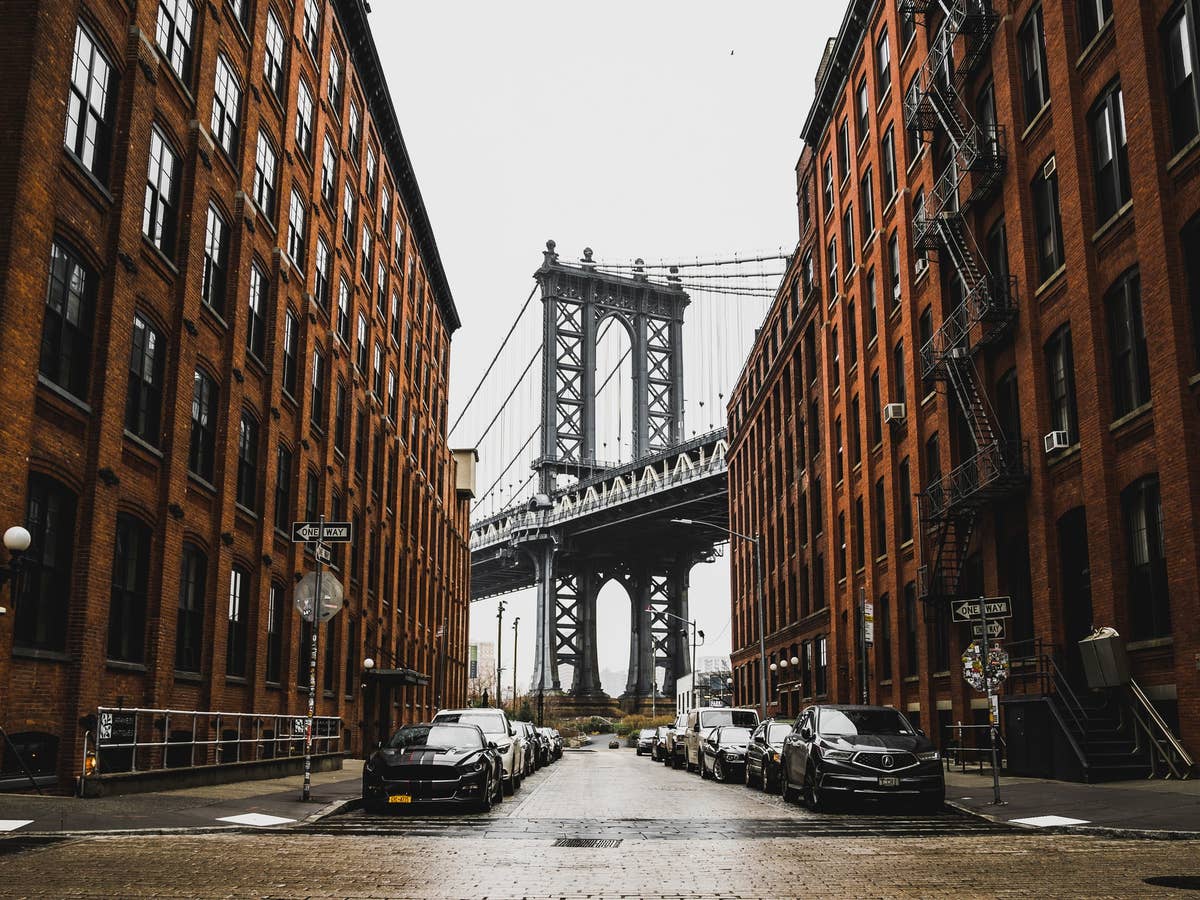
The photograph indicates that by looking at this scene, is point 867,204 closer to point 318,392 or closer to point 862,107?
point 862,107

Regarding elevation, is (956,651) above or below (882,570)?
below

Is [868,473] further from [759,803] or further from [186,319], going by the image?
[186,319]

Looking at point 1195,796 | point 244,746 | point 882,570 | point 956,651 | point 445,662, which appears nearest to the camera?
point 1195,796

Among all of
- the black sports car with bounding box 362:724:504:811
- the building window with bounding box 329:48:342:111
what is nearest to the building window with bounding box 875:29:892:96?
the building window with bounding box 329:48:342:111

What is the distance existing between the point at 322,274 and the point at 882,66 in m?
19.2

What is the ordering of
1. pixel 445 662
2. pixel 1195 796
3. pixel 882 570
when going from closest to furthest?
pixel 1195 796 < pixel 882 570 < pixel 445 662

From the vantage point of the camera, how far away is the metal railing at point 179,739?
18733mm

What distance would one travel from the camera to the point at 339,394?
39031 mm

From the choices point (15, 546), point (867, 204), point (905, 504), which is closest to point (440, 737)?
point (15, 546)

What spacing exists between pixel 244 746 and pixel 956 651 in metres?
17.2

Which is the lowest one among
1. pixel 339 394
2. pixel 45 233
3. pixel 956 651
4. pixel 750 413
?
pixel 956 651

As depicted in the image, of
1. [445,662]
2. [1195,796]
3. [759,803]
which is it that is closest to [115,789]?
[759,803]

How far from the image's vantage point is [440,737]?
1981 centimetres

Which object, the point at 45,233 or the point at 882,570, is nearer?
the point at 45,233
